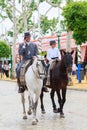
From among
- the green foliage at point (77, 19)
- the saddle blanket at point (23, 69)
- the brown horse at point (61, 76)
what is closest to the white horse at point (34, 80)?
the saddle blanket at point (23, 69)

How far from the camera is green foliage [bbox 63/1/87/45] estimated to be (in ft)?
94.4

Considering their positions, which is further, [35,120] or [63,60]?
[63,60]

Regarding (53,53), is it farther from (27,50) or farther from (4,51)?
(4,51)

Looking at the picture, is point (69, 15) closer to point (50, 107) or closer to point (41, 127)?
point (50, 107)

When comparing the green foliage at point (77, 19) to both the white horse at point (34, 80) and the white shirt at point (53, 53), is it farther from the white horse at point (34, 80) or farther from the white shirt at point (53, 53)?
the white horse at point (34, 80)

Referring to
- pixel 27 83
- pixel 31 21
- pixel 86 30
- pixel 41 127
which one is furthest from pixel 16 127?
pixel 31 21

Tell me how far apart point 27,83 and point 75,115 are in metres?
2.04

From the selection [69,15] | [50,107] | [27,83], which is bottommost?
[50,107]

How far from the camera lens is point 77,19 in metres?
28.9

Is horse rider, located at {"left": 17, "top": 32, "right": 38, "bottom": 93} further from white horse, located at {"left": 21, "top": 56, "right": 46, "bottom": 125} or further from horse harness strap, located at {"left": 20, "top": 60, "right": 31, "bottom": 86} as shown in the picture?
white horse, located at {"left": 21, "top": 56, "right": 46, "bottom": 125}

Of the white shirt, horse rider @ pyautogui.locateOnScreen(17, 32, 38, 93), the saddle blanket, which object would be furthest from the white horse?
the white shirt

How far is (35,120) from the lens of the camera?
12.1 meters

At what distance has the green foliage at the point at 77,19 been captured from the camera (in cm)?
2878

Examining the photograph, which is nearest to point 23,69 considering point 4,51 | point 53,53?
point 53,53
